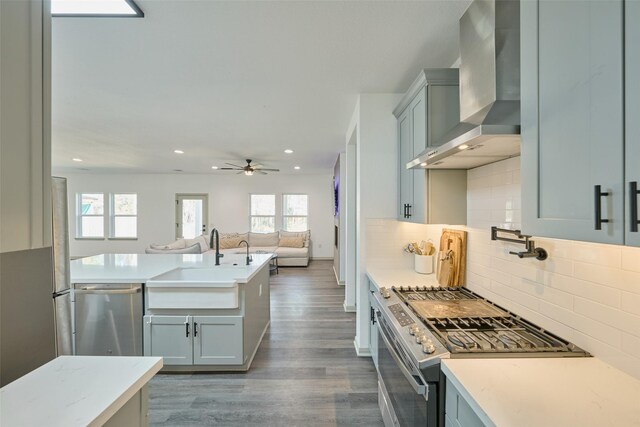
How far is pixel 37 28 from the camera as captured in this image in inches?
26.0

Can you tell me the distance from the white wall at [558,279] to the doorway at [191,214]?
797 centimetres

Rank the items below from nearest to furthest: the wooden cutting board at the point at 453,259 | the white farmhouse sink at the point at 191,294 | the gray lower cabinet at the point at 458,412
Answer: the gray lower cabinet at the point at 458,412, the wooden cutting board at the point at 453,259, the white farmhouse sink at the point at 191,294

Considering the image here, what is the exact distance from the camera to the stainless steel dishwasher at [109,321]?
2471mm

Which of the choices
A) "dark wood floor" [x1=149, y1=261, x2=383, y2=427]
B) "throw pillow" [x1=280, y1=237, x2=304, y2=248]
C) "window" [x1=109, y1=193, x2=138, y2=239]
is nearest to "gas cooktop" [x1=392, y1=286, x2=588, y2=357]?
"dark wood floor" [x1=149, y1=261, x2=383, y2=427]

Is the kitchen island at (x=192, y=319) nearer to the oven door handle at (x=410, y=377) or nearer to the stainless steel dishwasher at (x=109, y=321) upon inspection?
the stainless steel dishwasher at (x=109, y=321)

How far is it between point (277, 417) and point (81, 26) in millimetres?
2945

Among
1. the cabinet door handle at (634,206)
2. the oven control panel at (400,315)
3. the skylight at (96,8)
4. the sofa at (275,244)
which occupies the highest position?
the skylight at (96,8)

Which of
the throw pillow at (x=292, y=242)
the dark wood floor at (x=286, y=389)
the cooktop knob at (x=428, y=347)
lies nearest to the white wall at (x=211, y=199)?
the throw pillow at (x=292, y=242)

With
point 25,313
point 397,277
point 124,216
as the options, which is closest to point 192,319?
point 25,313

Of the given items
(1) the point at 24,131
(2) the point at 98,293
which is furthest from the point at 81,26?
(2) the point at 98,293

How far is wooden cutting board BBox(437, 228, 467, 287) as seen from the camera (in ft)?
6.93

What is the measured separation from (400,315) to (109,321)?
254 centimetres

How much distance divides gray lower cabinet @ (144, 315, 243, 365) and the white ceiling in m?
2.14

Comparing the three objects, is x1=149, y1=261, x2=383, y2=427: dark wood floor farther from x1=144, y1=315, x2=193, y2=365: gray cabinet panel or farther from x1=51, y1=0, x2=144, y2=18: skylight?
x1=51, y1=0, x2=144, y2=18: skylight
